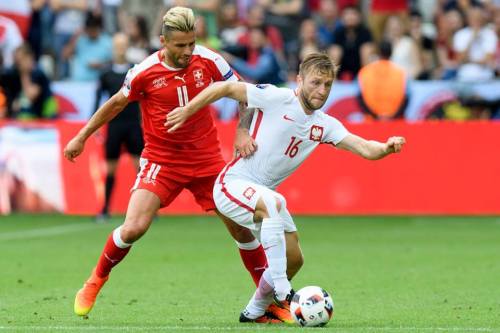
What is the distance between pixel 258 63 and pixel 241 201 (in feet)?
38.6

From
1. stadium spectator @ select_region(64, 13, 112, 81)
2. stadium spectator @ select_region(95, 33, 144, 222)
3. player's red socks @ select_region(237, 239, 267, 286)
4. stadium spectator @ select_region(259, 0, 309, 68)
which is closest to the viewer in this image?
player's red socks @ select_region(237, 239, 267, 286)

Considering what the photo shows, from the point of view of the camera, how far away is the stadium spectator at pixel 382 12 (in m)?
22.2

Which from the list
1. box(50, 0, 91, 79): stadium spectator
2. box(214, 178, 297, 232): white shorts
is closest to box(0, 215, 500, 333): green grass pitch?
box(214, 178, 297, 232): white shorts

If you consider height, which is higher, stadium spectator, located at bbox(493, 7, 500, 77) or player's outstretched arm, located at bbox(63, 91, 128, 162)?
player's outstretched arm, located at bbox(63, 91, 128, 162)

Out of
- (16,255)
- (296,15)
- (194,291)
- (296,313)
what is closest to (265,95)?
(296,313)

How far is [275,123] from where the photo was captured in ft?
30.0

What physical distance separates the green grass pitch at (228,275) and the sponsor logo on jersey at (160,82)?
1.74 m

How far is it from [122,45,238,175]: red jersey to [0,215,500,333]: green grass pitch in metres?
1.20

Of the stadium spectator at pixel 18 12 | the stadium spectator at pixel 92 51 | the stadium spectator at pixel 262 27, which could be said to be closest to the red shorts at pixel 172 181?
the stadium spectator at pixel 262 27

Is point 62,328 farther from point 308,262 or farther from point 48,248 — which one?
point 48,248

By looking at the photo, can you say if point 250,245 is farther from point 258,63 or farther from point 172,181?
point 258,63

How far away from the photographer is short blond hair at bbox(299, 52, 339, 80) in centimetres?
894

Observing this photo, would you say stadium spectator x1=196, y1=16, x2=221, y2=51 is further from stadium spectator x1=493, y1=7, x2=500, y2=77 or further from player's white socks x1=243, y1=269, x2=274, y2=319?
player's white socks x1=243, y1=269, x2=274, y2=319

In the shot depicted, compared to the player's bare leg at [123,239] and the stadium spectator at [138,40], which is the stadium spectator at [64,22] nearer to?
the stadium spectator at [138,40]
